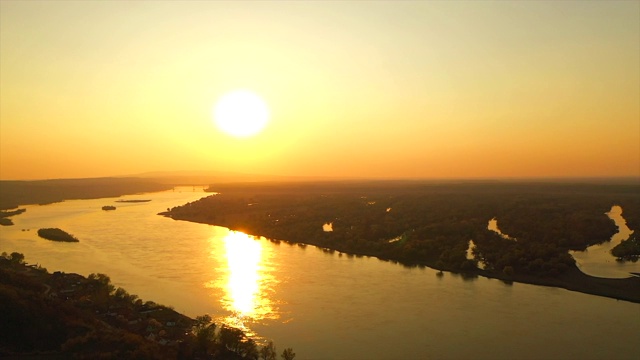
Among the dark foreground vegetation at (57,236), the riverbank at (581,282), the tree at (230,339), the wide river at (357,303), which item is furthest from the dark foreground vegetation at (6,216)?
the riverbank at (581,282)

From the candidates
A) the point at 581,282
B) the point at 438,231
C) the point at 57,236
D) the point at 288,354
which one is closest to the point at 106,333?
the point at 288,354

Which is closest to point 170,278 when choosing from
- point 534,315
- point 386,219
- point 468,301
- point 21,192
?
point 468,301

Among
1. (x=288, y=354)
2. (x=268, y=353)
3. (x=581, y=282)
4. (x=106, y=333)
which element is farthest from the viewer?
(x=581, y=282)

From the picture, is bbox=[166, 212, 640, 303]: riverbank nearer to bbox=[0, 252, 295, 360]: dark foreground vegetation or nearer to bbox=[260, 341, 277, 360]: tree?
bbox=[260, 341, 277, 360]: tree

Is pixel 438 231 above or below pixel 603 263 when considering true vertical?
above

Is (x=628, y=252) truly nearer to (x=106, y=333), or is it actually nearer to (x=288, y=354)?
(x=288, y=354)

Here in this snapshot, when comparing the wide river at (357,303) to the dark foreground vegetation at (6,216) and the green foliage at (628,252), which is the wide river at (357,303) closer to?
the green foliage at (628,252)
